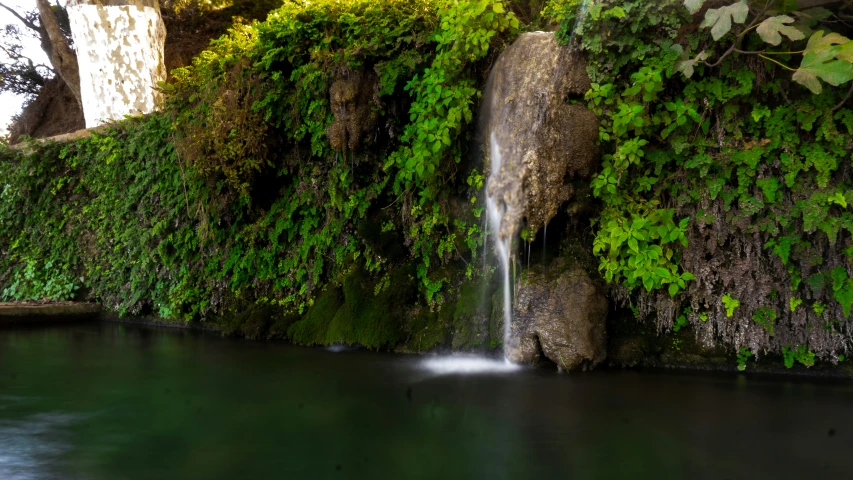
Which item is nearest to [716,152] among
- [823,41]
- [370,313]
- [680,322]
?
[823,41]

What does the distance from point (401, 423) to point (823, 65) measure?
467cm

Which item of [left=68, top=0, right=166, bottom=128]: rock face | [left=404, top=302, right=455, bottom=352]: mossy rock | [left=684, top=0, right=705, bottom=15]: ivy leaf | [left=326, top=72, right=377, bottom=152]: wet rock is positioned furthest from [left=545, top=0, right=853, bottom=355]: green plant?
[left=68, top=0, right=166, bottom=128]: rock face

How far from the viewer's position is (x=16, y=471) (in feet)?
13.1

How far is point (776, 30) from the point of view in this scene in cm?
537

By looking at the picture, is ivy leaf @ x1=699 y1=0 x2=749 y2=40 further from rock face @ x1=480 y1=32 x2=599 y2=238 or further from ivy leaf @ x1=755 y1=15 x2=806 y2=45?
rock face @ x1=480 y1=32 x2=599 y2=238

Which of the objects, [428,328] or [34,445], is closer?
[34,445]

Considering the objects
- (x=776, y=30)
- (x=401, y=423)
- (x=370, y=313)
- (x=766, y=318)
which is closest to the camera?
(x=401, y=423)

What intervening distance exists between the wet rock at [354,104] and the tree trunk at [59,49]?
11014 mm

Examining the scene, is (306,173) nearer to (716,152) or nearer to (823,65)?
(716,152)

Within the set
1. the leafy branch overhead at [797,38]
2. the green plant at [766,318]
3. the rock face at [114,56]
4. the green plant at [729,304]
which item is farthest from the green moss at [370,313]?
the rock face at [114,56]

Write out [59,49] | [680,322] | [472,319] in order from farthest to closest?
[59,49] → [472,319] → [680,322]

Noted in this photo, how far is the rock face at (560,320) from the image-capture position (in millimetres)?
6336

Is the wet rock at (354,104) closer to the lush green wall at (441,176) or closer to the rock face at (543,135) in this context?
the lush green wall at (441,176)

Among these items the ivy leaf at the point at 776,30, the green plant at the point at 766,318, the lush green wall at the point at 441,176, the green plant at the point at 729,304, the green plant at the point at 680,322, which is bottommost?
the green plant at the point at 680,322
